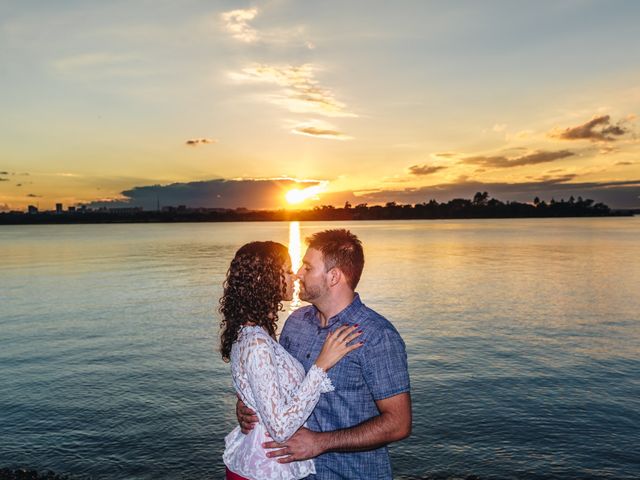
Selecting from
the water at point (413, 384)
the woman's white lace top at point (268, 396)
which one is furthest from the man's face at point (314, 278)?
the water at point (413, 384)

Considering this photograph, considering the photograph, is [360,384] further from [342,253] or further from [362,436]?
[342,253]

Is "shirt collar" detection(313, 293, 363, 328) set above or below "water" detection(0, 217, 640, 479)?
above

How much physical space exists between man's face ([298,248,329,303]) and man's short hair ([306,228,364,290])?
5cm

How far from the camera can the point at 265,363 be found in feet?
13.5

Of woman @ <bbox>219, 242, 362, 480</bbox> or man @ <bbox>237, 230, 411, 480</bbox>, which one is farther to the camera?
man @ <bbox>237, 230, 411, 480</bbox>

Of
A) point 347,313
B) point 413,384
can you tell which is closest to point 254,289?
point 347,313

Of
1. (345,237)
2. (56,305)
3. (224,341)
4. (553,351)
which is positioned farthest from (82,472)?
(56,305)

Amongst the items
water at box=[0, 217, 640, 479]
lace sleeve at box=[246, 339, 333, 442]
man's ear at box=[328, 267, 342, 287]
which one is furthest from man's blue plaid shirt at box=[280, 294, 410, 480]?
water at box=[0, 217, 640, 479]

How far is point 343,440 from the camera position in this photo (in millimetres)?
4266

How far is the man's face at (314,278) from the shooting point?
4.70 metres

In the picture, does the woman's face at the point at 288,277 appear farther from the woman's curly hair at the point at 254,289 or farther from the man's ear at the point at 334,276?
the man's ear at the point at 334,276

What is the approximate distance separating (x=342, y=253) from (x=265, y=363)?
1.20 m

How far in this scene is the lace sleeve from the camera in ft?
13.3

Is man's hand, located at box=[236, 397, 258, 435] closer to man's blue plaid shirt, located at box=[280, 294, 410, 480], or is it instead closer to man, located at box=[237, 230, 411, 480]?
man, located at box=[237, 230, 411, 480]
